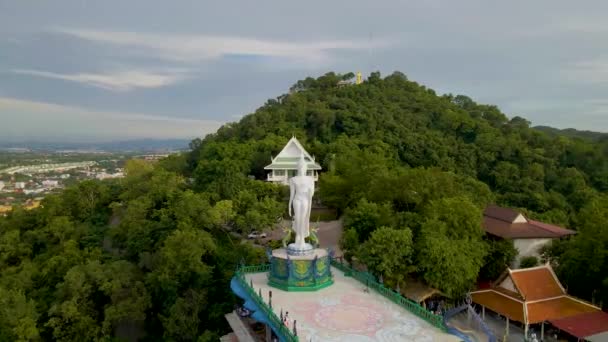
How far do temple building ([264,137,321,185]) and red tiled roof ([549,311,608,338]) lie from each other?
22.0m

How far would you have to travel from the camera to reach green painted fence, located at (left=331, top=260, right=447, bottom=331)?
13609mm

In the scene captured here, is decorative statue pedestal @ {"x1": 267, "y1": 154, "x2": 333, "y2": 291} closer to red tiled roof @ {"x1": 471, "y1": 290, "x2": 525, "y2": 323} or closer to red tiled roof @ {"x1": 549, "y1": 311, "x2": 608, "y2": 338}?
red tiled roof @ {"x1": 471, "y1": 290, "x2": 525, "y2": 323}

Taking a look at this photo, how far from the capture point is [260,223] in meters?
27.0

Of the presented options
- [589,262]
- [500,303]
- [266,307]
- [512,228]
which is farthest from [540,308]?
[266,307]

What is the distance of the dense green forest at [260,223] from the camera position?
19.9 m

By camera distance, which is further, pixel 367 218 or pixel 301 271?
pixel 367 218

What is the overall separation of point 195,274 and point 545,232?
17.3 meters

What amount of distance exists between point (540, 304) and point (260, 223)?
14.6 metres

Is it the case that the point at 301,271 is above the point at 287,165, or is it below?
below

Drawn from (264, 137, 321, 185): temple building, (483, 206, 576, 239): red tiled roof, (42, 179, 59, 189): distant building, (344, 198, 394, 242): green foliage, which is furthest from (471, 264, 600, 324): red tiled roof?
(42, 179, 59, 189): distant building

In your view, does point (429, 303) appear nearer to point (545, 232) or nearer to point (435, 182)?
point (435, 182)

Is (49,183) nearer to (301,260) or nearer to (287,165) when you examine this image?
(287,165)

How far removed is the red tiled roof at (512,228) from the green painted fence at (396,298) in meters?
9.17

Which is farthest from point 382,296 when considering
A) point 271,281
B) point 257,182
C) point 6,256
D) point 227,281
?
point 6,256
